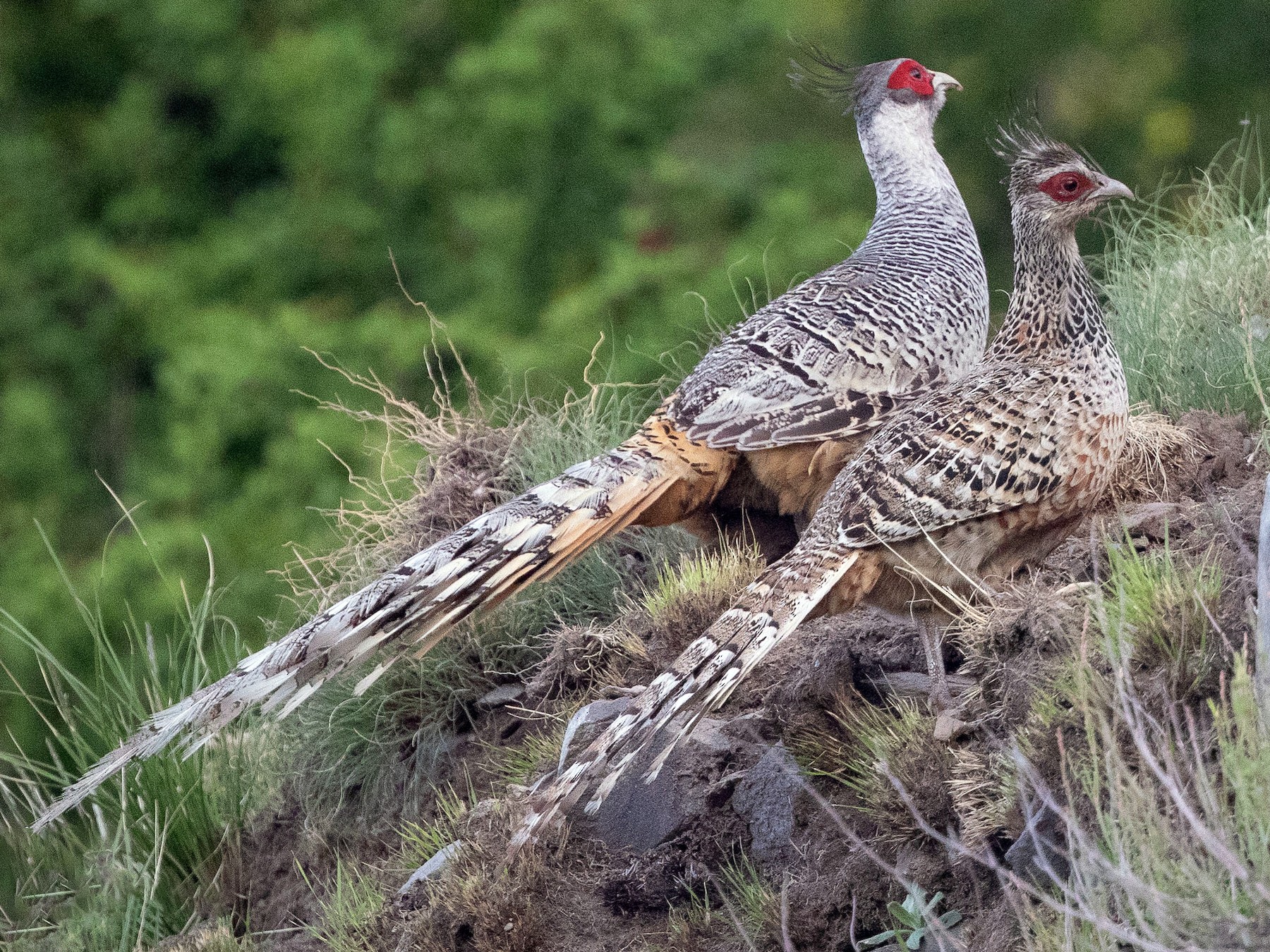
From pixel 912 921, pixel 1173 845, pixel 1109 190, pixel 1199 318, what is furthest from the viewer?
pixel 1199 318

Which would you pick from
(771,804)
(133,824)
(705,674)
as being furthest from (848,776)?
(133,824)

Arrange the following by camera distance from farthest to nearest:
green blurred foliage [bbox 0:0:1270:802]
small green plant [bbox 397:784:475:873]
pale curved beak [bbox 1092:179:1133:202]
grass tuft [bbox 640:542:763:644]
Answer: green blurred foliage [bbox 0:0:1270:802] < grass tuft [bbox 640:542:763:644] < small green plant [bbox 397:784:475:873] < pale curved beak [bbox 1092:179:1133:202]

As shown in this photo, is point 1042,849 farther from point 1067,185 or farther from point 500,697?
→ point 500,697

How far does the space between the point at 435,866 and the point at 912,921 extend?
1.58 meters

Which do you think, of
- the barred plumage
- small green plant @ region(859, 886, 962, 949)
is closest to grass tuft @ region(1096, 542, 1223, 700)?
small green plant @ region(859, 886, 962, 949)

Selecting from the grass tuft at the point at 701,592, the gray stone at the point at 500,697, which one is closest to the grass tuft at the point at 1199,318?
the grass tuft at the point at 701,592

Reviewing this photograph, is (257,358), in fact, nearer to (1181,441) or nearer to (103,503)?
(103,503)

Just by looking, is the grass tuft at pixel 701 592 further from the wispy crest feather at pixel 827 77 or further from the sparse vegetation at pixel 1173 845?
the wispy crest feather at pixel 827 77

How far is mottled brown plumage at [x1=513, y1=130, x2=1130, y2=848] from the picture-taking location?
3715 mm

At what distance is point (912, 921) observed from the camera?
11.1 feet

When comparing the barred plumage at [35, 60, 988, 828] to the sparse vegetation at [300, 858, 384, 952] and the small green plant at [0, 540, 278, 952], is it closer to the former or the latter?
the sparse vegetation at [300, 858, 384, 952]

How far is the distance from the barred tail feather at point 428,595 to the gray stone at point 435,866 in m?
0.62

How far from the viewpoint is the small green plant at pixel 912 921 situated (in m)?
3.28

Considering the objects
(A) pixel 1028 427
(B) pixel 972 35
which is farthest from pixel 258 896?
(B) pixel 972 35
